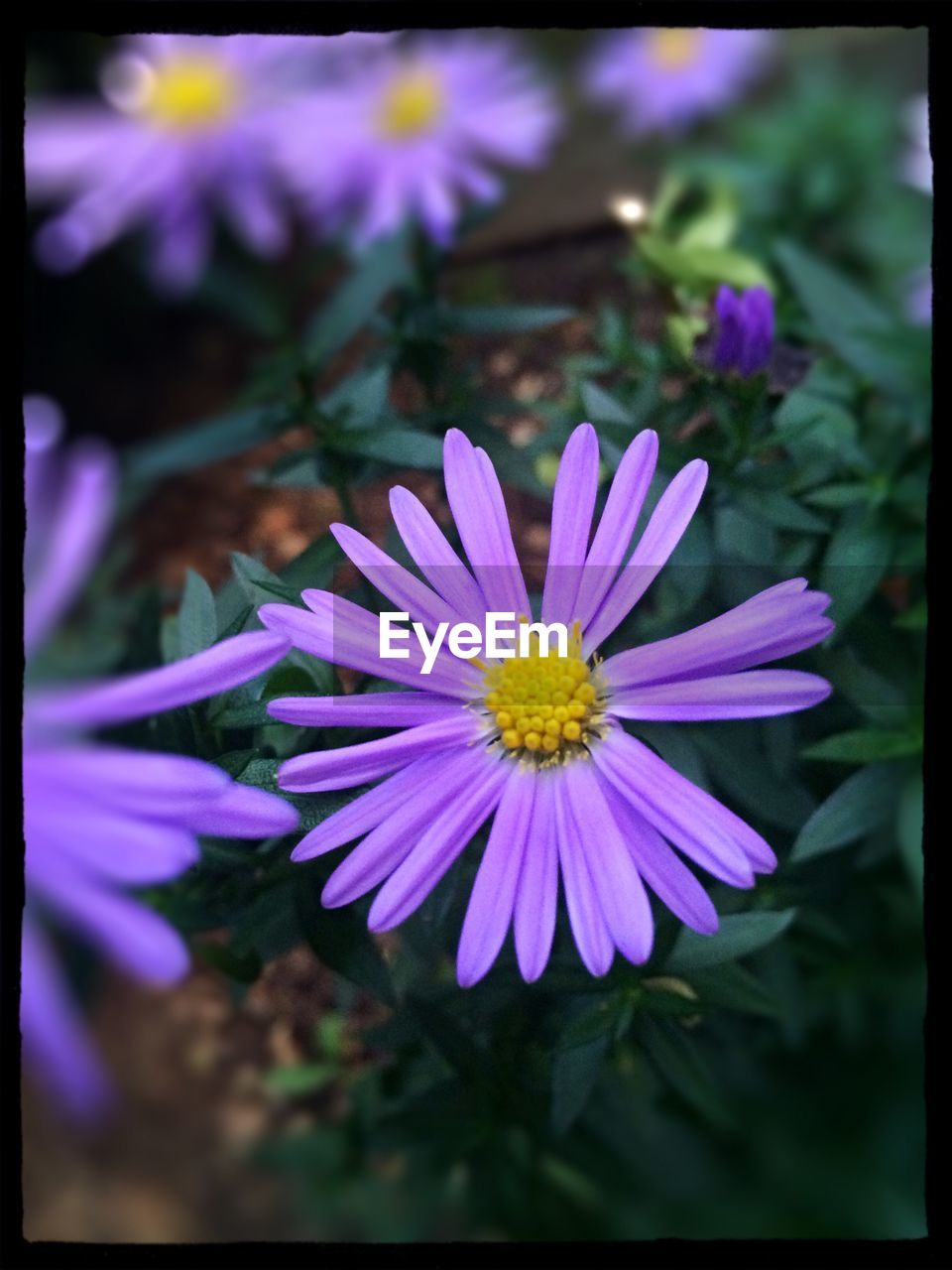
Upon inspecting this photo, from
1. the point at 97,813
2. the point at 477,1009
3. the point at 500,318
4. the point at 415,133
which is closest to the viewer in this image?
the point at 97,813

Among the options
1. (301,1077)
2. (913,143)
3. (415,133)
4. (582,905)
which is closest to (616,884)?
(582,905)

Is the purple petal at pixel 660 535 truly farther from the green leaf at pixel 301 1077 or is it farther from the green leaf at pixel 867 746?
the green leaf at pixel 301 1077

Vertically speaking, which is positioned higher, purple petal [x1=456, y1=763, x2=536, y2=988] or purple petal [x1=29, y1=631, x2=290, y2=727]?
purple petal [x1=29, y1=631, x2=290, y2=727]

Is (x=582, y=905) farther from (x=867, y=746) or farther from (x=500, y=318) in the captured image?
(x=500, y=318)

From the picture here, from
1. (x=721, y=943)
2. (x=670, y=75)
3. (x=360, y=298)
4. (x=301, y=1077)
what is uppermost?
(x=670, y=75)

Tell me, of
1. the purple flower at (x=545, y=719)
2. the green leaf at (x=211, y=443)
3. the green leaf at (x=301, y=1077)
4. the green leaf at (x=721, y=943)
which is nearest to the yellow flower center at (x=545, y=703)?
the purple flower at (x=545, y=719)

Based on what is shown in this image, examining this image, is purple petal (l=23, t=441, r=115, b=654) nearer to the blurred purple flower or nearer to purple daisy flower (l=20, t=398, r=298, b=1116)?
purple daisy flower (l=20, t=398, r=298, b=1116)

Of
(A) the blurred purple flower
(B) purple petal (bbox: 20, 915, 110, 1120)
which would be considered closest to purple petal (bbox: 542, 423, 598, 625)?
(B) purple petal (bbox: 20, 915, 110, 1120)
